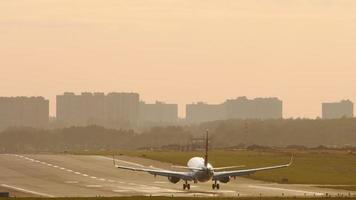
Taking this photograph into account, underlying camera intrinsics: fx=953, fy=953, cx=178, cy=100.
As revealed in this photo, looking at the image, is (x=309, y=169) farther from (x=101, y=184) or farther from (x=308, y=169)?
(x=101, y=184)

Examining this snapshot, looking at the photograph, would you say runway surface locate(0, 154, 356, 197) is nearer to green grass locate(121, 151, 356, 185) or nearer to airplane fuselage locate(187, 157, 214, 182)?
airplane fuselage locate(187, 157, 214, 182)

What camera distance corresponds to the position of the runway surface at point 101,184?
10125 cm

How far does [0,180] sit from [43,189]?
20.9 metres

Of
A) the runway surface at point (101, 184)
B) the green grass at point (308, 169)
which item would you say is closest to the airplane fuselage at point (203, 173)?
the runway surface at point (101, 184)

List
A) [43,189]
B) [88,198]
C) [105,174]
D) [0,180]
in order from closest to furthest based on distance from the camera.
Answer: [88,198] → [43,189] → [0,180] → [105,174]

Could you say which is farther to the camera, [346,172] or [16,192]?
[346,172]

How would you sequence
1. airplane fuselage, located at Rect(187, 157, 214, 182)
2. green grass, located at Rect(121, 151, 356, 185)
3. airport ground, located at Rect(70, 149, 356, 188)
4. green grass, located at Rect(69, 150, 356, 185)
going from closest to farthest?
1. airplane fuselage, located at Rect(187, 157, 214, 182)
2. airport ground, located at Rect(70, 149, 356, 188)
3. green grass, located at Rect(69, 150, 356, 185)
4. green grass, located at Rect(121, 151, 356, 185)

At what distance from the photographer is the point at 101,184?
390ft

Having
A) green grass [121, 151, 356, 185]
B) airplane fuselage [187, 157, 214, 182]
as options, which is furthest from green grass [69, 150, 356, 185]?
airplane fuselage [187, 157, 214, 182]

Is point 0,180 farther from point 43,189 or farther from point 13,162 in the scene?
point 13,162

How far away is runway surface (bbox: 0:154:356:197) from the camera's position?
3986 inches

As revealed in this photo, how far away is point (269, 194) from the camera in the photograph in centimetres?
9825

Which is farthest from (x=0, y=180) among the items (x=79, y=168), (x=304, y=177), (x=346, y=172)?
(x=346, y=172)

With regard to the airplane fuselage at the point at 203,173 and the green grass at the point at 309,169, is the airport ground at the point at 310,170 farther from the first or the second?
the airplane fuselage at the point at 203,173
